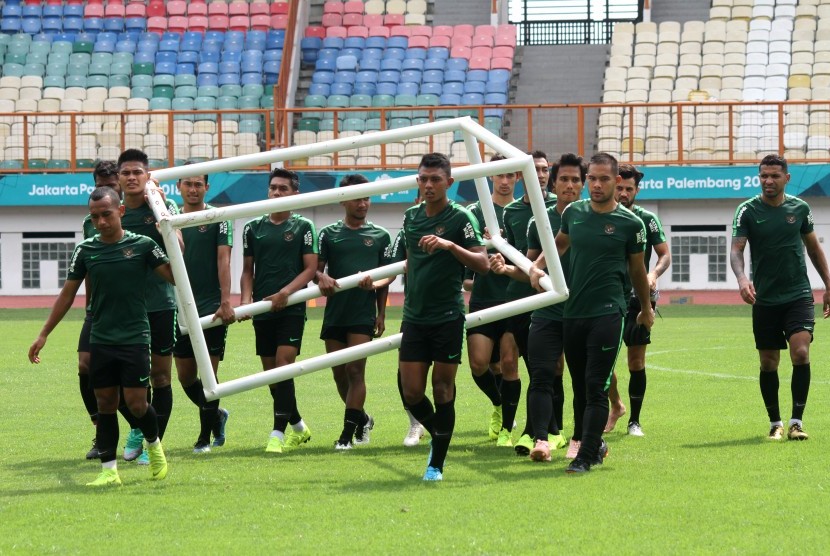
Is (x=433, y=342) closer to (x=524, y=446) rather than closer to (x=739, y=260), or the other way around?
(x=524, y=446)

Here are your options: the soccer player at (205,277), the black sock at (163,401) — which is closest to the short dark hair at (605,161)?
the soccer player at (205,277)

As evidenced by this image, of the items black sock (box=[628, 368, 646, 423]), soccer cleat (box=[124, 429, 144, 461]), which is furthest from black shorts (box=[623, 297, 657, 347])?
soccer cleat (box=[124, 429, 144, 461])

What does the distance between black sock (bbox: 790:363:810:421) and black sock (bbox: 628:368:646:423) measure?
108cm

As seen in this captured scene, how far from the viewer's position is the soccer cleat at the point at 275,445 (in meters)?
8.73

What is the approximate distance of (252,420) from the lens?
10.6m

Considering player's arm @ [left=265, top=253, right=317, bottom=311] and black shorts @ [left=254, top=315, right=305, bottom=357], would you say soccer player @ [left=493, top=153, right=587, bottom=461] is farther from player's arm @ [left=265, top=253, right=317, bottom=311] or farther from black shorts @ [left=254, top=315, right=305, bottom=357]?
black shorts @ [left=254, top=315, right=305, bottom=357]

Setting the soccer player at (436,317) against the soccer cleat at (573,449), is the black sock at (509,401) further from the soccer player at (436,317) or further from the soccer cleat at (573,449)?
the soccer player at (436,317)

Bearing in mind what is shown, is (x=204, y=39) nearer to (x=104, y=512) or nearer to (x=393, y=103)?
(x=393, y=103)

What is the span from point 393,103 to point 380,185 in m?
23.2

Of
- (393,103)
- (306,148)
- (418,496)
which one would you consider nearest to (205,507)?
(418,496)

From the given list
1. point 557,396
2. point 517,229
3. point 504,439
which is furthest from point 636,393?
point 517,229

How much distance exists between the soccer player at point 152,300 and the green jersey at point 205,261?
35 centimetres

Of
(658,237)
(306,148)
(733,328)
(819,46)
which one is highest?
(819,46)

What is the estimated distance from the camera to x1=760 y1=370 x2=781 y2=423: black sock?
9.00 meters
